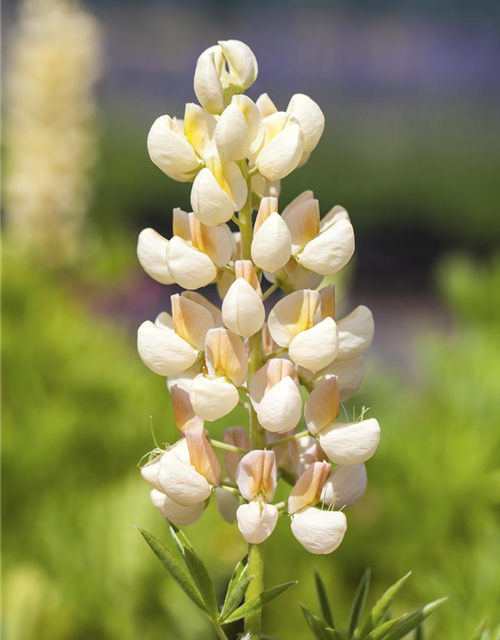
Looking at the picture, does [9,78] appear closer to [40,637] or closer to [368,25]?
[40,637]

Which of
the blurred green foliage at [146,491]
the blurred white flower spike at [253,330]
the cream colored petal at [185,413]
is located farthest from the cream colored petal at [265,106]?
the blurred green foliage at [146,491]

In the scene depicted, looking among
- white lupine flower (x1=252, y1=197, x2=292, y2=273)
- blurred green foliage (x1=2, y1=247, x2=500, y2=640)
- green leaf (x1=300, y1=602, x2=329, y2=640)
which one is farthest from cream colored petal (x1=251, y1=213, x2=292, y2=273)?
blurred green foliage (x1=2, y1=247, x2=500, y2=640)

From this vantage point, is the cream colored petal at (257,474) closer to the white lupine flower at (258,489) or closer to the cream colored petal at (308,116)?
the white lupine flower at (258,489)

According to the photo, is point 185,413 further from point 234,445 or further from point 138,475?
point 138,475

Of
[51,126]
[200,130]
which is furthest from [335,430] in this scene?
[51,126]

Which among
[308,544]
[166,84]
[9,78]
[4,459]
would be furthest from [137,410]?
[166,84]

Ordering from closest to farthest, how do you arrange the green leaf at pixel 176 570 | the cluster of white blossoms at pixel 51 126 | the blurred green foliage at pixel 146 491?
the green leaf at pixel 176 570, the blurred green foliage at pixel 146 491, the cluster of white blossoms at pixel 51 126

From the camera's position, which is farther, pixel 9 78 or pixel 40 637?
pixel 9 78
